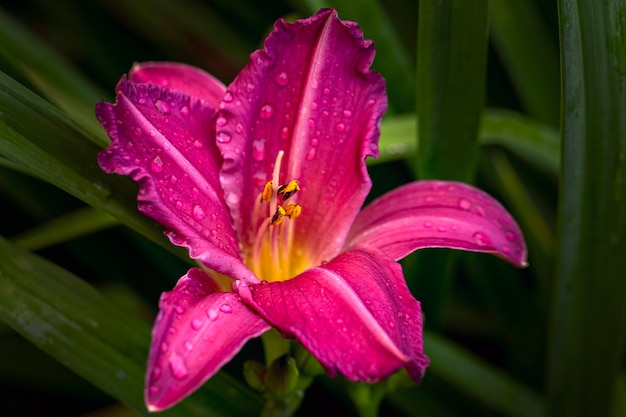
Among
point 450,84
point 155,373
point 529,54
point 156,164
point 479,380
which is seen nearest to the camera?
point 155,373

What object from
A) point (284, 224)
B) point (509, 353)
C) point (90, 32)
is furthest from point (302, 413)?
point (90, 32)

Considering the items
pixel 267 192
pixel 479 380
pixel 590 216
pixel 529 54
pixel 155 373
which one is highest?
pixel 529 54

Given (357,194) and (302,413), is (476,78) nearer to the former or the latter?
(357,194)

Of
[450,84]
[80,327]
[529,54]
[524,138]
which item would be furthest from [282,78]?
[529,54]

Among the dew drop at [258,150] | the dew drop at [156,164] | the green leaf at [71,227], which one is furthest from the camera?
the green leaf at [71,227]

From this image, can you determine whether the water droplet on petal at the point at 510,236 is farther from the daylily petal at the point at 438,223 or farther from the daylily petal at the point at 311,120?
the daylily petal at the point at 311,120

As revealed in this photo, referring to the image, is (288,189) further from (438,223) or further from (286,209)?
(438,223)

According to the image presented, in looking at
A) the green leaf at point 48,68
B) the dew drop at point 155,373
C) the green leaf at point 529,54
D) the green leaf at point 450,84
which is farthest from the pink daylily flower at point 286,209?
the green leaf at point 529,54
